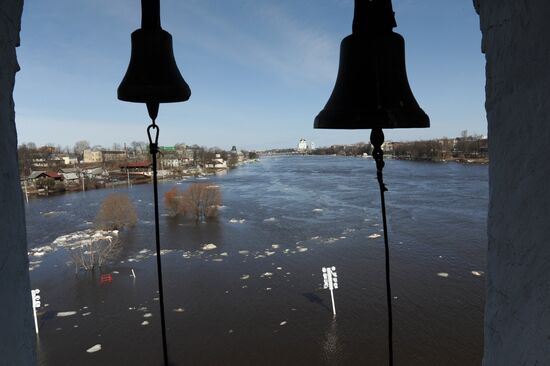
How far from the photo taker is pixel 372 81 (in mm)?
1423

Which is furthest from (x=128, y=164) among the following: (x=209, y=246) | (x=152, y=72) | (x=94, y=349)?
(x=152, y=72)

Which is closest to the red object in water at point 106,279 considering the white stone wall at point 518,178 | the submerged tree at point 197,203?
the submerged tree at point 197,203

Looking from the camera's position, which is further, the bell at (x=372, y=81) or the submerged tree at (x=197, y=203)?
the submerged tree at (x=197, y=203)

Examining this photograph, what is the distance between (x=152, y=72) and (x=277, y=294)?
10.4m

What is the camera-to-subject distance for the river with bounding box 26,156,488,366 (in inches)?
330

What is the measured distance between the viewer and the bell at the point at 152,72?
1.51m

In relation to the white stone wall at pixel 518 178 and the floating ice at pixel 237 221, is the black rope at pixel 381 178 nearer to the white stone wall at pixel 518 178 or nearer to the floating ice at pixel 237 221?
the white stone wall at pixel 518 178

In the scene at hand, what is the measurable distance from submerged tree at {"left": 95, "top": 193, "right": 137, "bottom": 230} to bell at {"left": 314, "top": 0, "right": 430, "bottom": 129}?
854 inches

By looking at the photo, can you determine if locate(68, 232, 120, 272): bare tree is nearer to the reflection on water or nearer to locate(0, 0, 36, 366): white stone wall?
the reflection on water

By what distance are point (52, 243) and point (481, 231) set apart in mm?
20683

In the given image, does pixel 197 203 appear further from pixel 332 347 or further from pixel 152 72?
pixel 152 72

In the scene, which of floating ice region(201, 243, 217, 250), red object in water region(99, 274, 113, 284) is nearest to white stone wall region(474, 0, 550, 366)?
red object in water region(99, 274, 113, 284)

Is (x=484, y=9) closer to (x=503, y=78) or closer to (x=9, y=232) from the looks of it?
(x=503, y=78)

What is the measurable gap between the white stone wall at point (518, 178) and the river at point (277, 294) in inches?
307
